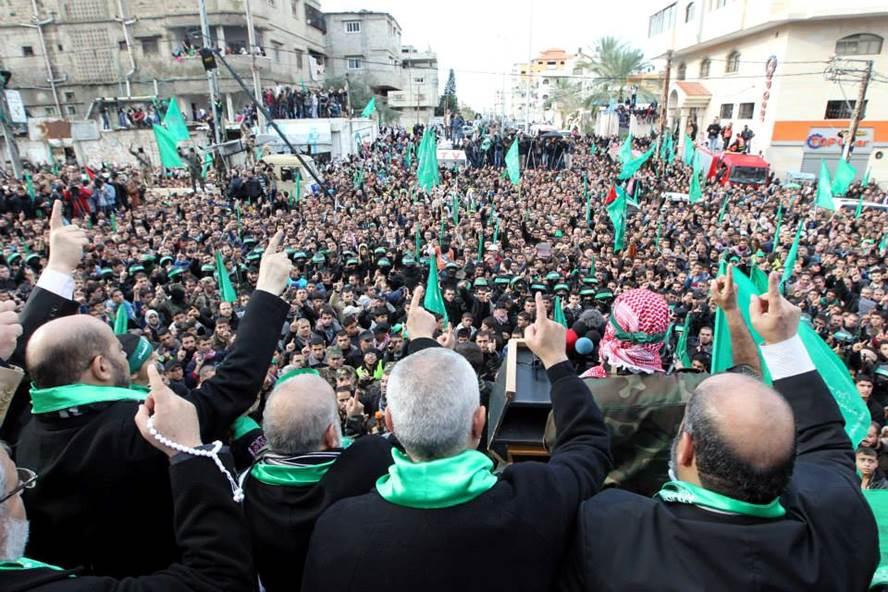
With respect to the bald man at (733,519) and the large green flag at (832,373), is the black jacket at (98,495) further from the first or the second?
the large green flag at (832,373)

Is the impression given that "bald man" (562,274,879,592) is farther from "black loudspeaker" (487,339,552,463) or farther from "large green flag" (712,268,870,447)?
"large green flag" (712,268,870,447)

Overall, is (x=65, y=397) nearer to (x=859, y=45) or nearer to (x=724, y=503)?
(x=724, y=503)

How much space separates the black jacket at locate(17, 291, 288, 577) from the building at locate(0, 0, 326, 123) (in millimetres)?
36685

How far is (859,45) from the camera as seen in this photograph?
2648cm

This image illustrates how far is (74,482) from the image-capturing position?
63.5 inches

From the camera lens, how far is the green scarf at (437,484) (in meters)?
1.32

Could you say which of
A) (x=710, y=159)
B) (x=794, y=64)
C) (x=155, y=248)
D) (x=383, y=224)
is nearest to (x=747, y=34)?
(x=794, y=64)

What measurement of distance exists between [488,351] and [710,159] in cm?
2167

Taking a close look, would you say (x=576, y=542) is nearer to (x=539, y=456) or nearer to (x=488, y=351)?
(x=539, y=456)

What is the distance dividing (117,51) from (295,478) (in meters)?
42.7

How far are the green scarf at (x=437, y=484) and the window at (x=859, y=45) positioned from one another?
34.2m

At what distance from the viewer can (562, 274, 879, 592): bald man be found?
1.21 m

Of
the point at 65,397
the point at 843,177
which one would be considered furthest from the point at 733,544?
the point at 843,177

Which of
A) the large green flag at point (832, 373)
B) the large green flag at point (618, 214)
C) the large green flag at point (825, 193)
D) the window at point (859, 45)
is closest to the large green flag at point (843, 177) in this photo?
the large green flag at point (825, 193)
